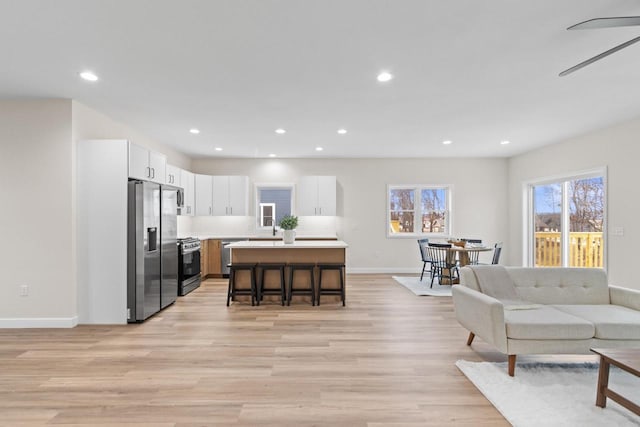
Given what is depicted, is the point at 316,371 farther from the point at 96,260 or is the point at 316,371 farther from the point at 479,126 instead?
the point at 479,126

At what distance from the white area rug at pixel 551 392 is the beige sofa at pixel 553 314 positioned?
7.4 inches

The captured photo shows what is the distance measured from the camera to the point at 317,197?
773cm

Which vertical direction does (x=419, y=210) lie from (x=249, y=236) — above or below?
above

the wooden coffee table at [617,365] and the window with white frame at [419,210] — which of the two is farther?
the window with white frame at [419,210]

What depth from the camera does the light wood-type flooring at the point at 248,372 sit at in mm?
2240

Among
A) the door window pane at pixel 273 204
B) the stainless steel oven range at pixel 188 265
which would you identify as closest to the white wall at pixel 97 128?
the stainless steel oven range at pixel 188 265

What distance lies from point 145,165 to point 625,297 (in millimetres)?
5550

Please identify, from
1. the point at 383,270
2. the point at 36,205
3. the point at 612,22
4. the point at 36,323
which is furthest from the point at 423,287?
the point at 36,205

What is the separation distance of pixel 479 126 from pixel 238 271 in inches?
171

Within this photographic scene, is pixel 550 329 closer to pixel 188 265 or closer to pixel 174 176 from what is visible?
pixel 188 265

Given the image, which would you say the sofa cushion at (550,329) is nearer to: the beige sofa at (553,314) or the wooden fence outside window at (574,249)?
the beige sofa at (553,314)

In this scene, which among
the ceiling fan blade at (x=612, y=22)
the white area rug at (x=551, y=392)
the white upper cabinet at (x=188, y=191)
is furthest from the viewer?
the white upper cabinet at (x=188, y=191)

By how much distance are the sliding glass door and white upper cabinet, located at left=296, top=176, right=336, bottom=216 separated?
14.2ft

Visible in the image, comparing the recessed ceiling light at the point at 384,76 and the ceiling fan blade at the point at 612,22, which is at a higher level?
the recessed ceiling light at the point at 384,76
